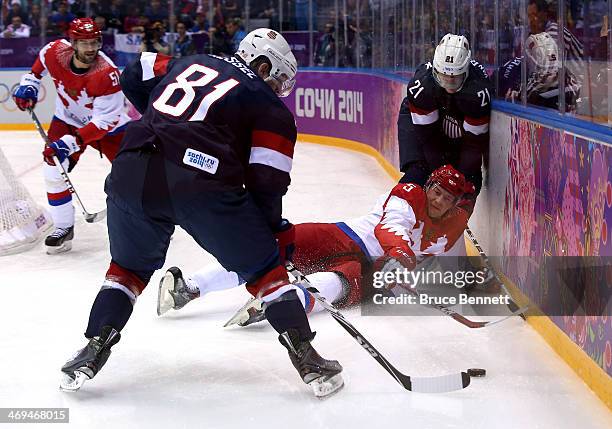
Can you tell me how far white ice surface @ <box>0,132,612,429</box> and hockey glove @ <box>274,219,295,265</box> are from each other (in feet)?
1.38

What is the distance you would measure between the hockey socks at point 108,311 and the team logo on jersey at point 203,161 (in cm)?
50

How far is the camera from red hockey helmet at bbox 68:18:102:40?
17.1ft

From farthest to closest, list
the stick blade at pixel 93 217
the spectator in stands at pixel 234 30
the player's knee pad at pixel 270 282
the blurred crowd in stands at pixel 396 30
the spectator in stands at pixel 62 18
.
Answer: the spectator in stands at pixel 62 18 → the spectator in stands at pixel 234 30 → the stick blade at pixel 93 217 → the blurred crowd in stands at pixel 396 30 → the player's knee pad at pixel 270 282

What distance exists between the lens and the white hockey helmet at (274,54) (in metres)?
3.00

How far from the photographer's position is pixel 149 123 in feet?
9.75

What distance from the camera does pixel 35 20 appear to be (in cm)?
1207

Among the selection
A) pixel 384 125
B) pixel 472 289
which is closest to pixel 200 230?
pixel 472 289

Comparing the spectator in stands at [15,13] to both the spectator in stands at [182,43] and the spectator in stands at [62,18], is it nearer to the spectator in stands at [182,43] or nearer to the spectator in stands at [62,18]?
the spectator in stands at [62,18]

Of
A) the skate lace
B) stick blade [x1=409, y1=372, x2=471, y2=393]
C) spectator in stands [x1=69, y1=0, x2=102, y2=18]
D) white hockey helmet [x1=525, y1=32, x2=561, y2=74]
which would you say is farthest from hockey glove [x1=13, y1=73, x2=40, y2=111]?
spectator in stands [x1=69, y1=0, x2=102, y2=18]

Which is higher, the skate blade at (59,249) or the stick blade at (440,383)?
the stick blade at (440,383)

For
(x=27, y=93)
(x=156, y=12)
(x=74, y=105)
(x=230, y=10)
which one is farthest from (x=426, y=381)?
(x=156, y=12)

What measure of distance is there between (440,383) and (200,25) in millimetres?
9290

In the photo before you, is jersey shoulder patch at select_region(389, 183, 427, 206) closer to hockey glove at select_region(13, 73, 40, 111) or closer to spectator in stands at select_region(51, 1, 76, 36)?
hockey glove at select_region(13, 73, 40, 111)

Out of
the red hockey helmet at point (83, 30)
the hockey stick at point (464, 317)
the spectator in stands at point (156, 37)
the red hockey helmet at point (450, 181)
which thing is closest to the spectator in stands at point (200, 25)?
the spectator in stands at point (156, 37)
